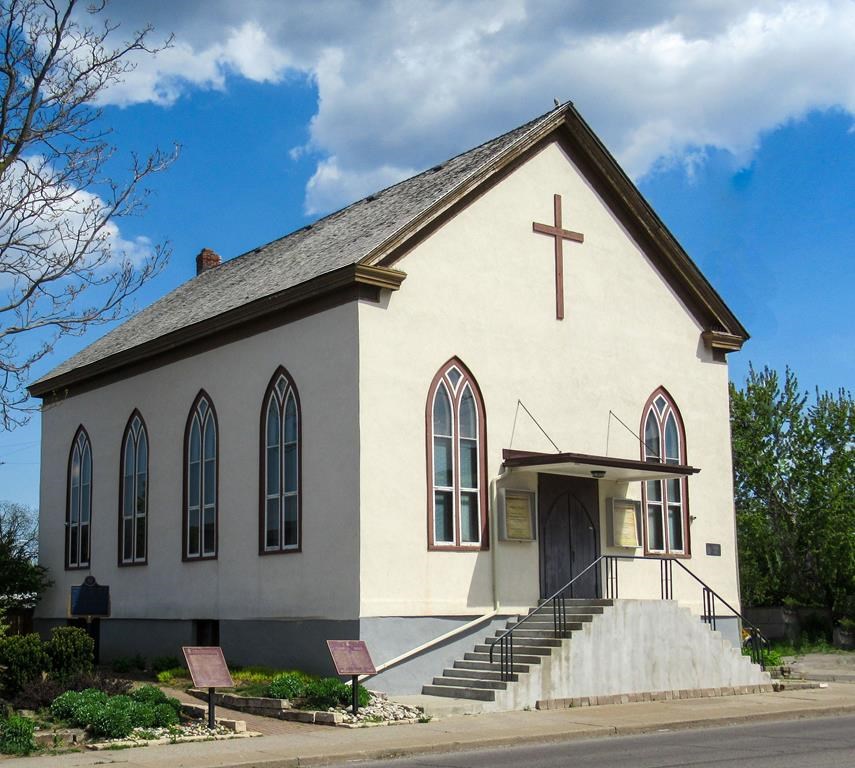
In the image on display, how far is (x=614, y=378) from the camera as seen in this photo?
2369 cm

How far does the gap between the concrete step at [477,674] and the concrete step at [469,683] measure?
9 cm

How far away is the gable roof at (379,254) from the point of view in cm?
2055

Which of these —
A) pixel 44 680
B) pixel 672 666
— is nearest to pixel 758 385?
pixel 672 666

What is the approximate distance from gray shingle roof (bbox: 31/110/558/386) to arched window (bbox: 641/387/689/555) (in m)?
6.06

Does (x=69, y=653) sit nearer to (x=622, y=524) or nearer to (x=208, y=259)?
(x=622, y=524)

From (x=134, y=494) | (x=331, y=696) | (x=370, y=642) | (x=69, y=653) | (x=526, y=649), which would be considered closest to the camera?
(x=331, y=696)

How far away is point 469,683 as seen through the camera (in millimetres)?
19266

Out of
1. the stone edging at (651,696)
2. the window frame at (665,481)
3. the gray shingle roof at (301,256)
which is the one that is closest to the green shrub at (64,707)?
the stone edging at (651,696)

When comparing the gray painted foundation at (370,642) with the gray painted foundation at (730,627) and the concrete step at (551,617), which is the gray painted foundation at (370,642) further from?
the gray painted foundation at (730,627)

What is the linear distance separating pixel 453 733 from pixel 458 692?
324 centimetres

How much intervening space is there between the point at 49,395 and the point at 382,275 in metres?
13.6

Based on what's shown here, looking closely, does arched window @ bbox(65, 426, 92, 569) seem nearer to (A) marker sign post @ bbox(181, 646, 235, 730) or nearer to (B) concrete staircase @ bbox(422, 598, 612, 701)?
(B) concrete staircase @ bbox(422, 598, 612, 701)

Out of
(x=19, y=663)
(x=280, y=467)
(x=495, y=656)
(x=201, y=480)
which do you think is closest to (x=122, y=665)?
(x=201, y=480)

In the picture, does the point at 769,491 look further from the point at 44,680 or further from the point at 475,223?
the point at 44,680
